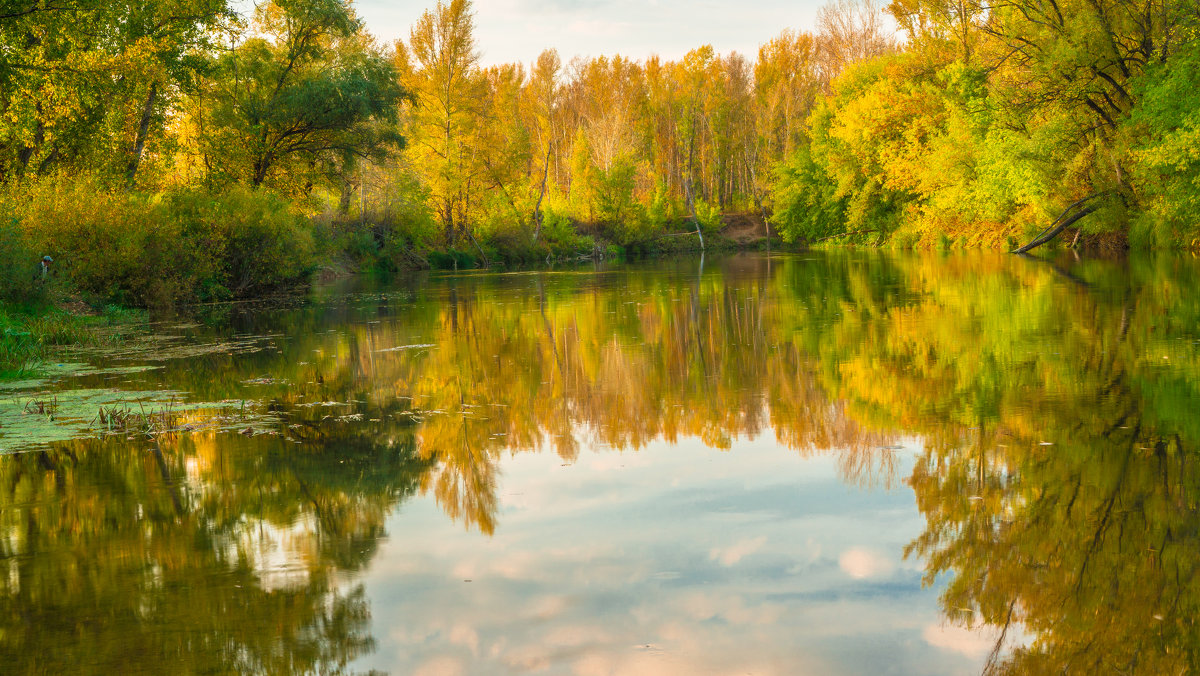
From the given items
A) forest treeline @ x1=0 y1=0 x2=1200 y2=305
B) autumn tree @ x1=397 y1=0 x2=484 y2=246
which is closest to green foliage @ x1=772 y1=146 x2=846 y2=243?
forest treeline @ x1=0 y1=0 x2=1200 y2=305

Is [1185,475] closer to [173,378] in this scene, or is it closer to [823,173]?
[173,378]

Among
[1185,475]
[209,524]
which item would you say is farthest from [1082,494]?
[209,524]

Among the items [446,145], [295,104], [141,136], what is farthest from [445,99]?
[141,136]

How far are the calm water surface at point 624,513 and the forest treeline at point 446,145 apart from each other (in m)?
11.6

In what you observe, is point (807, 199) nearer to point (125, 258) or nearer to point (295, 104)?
point (295, 104)

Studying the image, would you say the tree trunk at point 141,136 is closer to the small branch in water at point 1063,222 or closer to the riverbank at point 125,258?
the riverbank at point 125,258

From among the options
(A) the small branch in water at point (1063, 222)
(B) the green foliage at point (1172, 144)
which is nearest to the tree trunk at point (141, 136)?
(B) the green foliage at point (1172, 144)

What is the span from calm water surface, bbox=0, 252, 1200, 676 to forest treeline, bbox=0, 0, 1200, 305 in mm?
11638

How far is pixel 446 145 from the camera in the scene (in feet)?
161

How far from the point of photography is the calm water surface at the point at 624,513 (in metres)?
3.69

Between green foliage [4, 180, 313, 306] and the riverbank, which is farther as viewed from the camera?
green foliage [4, 180, 313, 306]

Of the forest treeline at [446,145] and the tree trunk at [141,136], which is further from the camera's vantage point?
the tree trunk at [141,136]

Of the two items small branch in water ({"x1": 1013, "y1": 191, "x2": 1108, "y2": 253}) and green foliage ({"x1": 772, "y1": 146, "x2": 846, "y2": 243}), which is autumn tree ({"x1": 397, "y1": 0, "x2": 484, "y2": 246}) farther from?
small branch in water ({"x1": 1013, "y1": 191, "x2": 1108, "y2": 253})

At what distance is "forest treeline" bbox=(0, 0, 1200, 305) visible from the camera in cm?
2162
